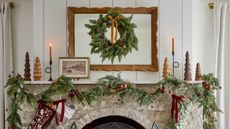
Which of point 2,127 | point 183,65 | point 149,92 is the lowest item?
point 2,127

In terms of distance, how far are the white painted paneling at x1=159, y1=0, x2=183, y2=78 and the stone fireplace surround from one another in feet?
1.38

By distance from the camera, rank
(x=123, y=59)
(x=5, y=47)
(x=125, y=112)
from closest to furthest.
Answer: (x=125, y=112), (x=123, y=59), (x=5, y=47)

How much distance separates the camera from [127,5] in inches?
148

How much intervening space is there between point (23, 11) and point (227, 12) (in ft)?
8.15

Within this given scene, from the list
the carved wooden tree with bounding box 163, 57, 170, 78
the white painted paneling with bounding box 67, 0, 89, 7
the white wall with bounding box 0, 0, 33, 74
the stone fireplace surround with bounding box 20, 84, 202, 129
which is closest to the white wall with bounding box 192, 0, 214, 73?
the carved wooden tree with bounding box 163, 57, 170, 78

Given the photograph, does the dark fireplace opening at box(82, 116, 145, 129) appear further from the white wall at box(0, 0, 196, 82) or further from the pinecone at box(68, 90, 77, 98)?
the white wall at box(0, 0, 196, 82)

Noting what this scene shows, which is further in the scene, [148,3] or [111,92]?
A: [148,3]

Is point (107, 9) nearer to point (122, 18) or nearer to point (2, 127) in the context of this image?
point (122, 18)

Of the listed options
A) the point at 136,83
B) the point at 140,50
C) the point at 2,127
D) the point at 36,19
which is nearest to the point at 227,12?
the point at 140,50

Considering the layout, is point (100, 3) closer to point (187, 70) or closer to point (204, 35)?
point (187, 70)

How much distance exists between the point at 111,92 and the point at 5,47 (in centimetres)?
145

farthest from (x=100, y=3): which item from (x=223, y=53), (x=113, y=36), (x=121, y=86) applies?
(x=223, y=53)

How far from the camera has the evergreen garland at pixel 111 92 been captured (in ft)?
11.0

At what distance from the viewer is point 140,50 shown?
3.70 m
